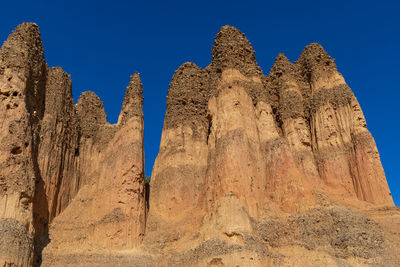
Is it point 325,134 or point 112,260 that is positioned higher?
point 325,134

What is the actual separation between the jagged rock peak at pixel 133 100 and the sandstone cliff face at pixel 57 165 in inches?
3.3

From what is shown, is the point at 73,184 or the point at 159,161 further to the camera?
the point at 159,161

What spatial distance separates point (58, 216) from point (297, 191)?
14.8 meters

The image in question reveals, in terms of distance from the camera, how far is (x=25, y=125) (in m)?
21.0

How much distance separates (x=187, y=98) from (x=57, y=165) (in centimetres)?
1084

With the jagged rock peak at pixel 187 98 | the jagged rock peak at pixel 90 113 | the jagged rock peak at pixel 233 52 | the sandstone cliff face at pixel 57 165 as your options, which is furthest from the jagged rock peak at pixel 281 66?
the jagged rock peak at pixel 90 113

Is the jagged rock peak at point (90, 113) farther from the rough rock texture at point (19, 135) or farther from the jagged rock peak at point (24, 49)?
the jagged rock peak at point (24, 49)

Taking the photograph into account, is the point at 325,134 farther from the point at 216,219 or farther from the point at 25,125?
the point at 25,125

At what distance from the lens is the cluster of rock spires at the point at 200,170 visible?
761 inches

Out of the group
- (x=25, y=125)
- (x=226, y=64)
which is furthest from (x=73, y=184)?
(x=226, y=64)

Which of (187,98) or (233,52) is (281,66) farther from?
(187,98)

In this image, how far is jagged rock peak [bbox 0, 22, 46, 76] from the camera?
2295cm

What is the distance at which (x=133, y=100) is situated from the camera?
28656 mm

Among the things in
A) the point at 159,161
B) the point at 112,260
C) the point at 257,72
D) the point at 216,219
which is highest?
the point at 257,72
